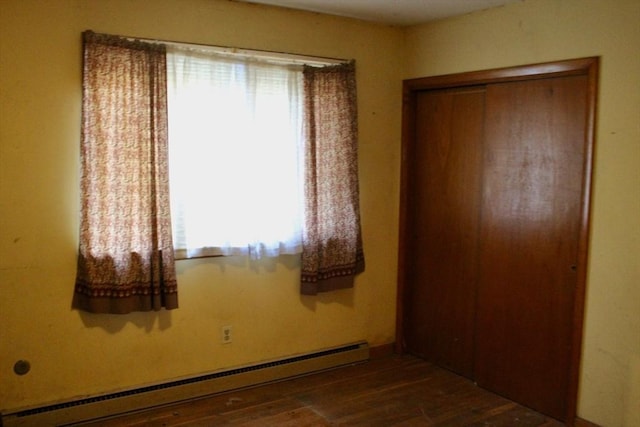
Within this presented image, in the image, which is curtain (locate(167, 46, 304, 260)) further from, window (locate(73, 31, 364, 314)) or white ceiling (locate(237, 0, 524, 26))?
white ceiling (locate(237, 0, 524, 26))

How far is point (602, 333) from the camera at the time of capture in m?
2.76

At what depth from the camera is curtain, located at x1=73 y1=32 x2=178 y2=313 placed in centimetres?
269

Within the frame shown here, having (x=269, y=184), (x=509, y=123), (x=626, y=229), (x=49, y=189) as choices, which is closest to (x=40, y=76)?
(x=49, y=189)

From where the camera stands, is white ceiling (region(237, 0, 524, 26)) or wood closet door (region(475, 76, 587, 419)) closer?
wood closet door (region(475, 76, 587, 419))

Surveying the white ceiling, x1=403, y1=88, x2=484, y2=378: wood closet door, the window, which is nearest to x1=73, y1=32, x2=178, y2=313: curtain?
the window

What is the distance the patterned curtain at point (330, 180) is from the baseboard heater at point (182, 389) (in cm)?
50

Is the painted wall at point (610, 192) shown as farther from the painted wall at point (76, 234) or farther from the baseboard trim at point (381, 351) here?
the baseboard trim at point (381, 351)

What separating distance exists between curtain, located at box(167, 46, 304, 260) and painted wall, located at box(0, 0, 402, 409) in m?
0.14

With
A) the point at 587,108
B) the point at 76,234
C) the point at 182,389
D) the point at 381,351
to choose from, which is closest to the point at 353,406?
the point at 381,351

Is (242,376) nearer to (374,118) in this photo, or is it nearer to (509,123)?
(374,118)

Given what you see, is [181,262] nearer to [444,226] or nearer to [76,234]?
[76,234]

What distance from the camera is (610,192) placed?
269 cm

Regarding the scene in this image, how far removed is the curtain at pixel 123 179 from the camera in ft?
8.83

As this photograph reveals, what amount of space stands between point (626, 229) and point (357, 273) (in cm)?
166
